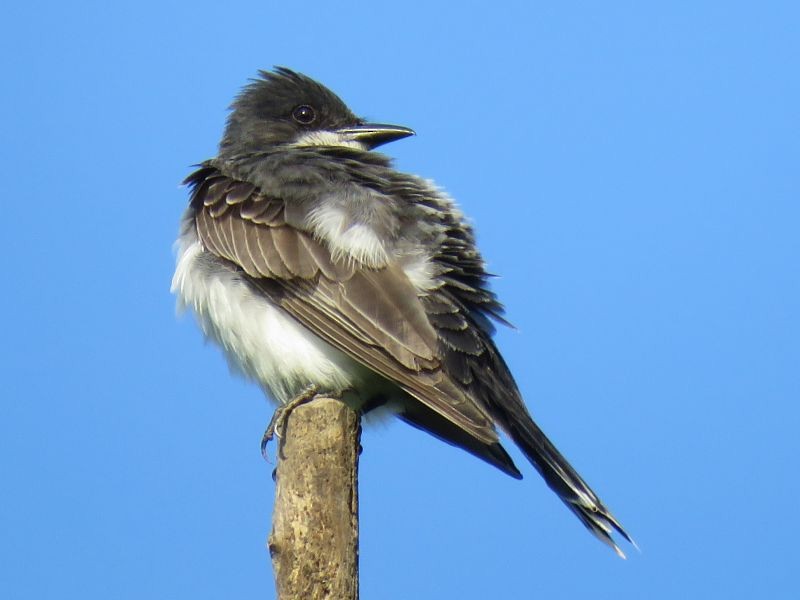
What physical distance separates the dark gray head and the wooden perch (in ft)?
8.57

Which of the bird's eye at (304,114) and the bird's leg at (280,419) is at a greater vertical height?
the bird's eye at (304,114)

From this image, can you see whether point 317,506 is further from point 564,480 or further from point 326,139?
point 326,139

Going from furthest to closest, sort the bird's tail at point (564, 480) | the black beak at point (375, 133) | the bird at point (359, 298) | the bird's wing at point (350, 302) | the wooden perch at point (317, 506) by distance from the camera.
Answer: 1. the black beak at point (375, 133)
2. the bird's tail at point (564, 480)
3. the bird at point (359, 298)
4. the bird's wing at point (350, 302)
5. the wooden perch at point (317, 506)

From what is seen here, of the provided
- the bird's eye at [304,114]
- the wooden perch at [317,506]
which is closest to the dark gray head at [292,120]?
the bird's eye at [304,114]

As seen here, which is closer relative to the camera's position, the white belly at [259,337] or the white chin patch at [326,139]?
the white belly at [259,337]

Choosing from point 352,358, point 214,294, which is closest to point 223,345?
point 214,294

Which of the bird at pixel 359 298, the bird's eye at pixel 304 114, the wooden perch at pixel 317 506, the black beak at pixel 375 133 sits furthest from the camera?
the bird's eye at pixel 304 114

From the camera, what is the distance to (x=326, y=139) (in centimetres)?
758

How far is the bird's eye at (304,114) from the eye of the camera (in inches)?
303

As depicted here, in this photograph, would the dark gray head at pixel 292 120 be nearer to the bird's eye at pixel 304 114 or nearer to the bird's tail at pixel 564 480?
the bird's eye at pixel 304 114

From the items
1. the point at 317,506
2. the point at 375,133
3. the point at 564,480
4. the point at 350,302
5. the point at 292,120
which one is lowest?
the point at 317,506

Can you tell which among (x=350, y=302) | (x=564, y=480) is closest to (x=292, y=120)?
(x=350, y=302)

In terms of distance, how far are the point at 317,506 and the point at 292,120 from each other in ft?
11.3

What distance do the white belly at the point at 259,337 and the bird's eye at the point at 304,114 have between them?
1.61m
